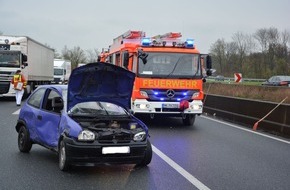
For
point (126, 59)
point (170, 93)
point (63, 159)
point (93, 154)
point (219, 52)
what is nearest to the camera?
point (93, 154)

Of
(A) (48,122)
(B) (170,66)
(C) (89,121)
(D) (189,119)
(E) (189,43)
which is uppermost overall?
(E) (189,43)

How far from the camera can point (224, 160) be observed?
8.48 meters

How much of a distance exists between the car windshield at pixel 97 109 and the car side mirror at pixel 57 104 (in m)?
0.29

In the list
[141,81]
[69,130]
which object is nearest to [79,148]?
[69,130]

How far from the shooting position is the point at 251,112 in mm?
14875

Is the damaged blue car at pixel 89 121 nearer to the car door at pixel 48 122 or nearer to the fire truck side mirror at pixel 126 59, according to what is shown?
the car door at pixel 48 122

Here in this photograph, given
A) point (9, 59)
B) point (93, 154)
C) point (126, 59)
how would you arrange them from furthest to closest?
point (9, 59)
point (126, 59)
point (93, 154)

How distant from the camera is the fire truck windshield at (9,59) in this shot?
79.5ft

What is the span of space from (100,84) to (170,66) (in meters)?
5.81

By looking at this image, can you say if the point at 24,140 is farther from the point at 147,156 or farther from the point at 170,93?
the point at 170,93

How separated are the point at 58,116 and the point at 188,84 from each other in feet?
21.9

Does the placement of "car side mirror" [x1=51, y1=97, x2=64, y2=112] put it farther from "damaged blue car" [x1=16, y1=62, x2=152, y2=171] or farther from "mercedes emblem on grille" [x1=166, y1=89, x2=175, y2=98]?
"mercedes emblem on grille" [x1=166, y1=89, x2=175, y2=98]

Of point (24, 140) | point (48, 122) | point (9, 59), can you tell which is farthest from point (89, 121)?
point (9, 59)

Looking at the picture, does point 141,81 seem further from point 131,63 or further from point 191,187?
point 191,187
